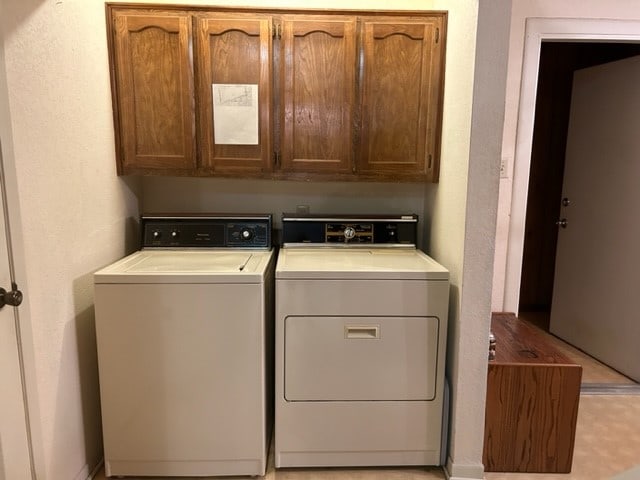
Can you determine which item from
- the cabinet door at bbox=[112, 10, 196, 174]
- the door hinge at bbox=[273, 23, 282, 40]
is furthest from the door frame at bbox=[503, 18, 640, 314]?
the cabinet door at bbox=[112, 10, 196, 174]

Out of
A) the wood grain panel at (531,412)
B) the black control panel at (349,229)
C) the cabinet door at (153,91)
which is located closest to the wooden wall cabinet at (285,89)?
the cabinet door at (153,91)

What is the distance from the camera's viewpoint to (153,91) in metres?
1.97

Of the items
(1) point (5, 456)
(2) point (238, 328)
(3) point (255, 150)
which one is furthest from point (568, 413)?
(1) point (5, 456)

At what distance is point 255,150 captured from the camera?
2047 millimetres

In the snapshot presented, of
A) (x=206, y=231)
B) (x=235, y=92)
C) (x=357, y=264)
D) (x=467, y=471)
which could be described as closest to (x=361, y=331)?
(x=357, y=264)

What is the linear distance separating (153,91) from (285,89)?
24.8 inches

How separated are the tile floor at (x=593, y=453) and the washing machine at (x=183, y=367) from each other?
22cm

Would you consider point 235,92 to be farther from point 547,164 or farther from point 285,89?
point 547,164

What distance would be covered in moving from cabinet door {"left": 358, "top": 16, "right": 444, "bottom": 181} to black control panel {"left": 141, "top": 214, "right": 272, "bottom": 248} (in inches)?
24.7

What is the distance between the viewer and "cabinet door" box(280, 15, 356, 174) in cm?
196

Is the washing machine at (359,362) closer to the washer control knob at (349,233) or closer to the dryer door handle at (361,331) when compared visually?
the dryer door handle at (361,331)

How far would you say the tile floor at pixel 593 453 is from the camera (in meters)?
1.84

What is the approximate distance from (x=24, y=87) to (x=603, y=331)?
11.2 ft

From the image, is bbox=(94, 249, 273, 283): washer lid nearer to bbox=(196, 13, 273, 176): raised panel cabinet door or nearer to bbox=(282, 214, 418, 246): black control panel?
bbox=(282, 214, 418, 246): black control panel
